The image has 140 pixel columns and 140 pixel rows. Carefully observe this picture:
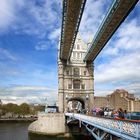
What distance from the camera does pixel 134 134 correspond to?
1325 cm

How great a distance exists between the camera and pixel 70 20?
36688mm

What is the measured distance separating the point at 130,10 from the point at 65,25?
8932 mm

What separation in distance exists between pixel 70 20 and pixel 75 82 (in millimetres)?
21273

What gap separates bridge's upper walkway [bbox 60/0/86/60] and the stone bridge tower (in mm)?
7913

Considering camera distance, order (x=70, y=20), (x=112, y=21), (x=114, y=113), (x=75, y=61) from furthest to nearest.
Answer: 1. (x=75, y=61)
2. (x=70, y=20)
3. (x=112, y=21)
4. (x=114, y=113)

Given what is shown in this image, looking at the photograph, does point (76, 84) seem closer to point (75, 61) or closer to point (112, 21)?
point (75, 61)

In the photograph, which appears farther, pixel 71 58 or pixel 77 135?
pixel 71 58

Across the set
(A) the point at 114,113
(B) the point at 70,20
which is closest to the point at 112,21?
(B) the point at 70,20

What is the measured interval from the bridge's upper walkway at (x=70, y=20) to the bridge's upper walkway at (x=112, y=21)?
10.4 feet

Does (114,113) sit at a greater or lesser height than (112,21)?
lesser

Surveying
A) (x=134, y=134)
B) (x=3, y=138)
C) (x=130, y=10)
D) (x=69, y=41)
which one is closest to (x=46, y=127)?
(x=3, y=138)

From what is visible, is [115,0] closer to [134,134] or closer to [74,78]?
[134,134]

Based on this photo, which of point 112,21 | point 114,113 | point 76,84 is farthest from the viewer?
point 76,84

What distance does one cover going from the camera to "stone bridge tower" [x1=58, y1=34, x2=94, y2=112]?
5516 centimetres
